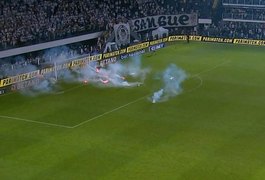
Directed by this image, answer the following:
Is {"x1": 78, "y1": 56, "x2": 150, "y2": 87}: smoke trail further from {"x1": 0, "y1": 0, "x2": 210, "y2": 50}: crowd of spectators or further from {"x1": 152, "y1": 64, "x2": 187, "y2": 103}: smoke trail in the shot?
{"x1": 0, "y1": 0, "x2": 210, "y2": 50}: crowd of spectators

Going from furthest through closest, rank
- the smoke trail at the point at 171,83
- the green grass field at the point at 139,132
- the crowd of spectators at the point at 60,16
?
the crowd of spectators at the point at 60,16 < the smoke trail at the point at 171,83 < the green grass field at the point at 139,132

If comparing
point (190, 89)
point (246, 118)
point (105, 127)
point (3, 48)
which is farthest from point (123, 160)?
point (3, 48)

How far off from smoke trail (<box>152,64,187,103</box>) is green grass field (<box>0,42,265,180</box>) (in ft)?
2.41

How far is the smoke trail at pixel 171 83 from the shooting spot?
4076 cm

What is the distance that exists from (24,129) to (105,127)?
205 inches

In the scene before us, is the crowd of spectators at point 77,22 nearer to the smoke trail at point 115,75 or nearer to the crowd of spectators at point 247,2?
the crowd of spectators at point 247,2

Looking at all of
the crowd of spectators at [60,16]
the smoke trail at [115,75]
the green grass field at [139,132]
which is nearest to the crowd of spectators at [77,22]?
the crowd of spectators at [60,16]

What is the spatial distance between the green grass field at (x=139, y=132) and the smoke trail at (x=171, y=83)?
2.41ft

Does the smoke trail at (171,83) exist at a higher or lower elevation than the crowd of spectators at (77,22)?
lower

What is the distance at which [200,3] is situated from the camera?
7719 cm

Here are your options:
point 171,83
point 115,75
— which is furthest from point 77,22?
point 171,83

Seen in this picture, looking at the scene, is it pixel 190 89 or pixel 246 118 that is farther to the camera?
pixel 190 89

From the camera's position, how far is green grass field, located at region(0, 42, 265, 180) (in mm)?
26625

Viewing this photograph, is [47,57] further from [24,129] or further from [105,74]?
[24,129]
